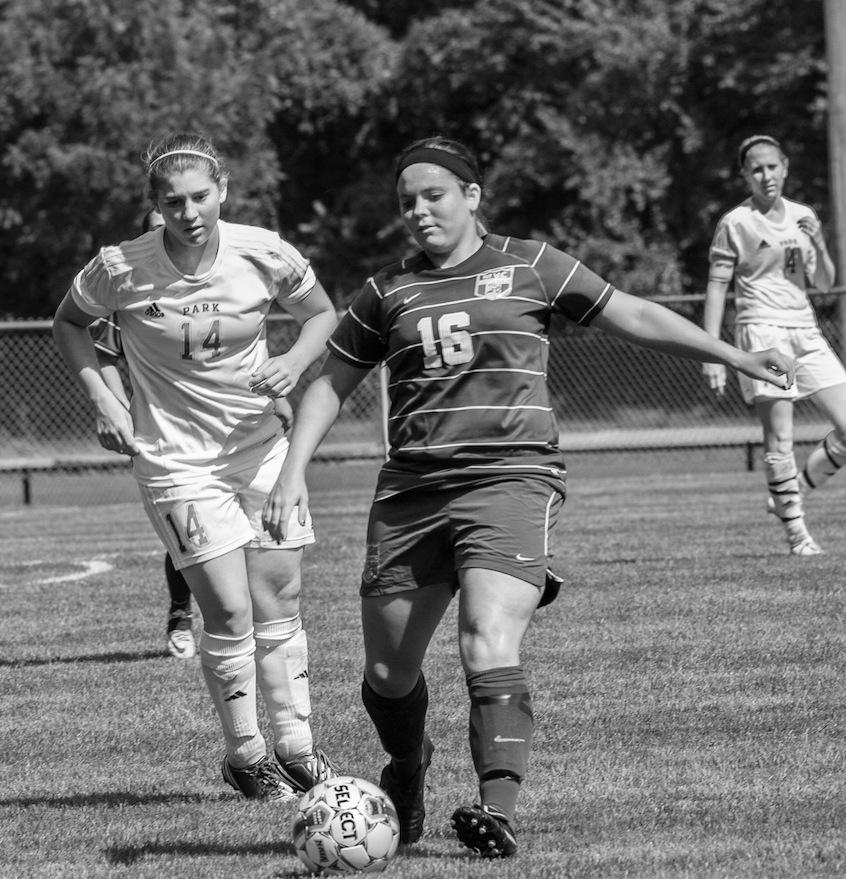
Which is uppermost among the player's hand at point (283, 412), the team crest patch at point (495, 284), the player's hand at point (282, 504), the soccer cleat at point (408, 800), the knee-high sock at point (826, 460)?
the team crest patch at point (495, 284)

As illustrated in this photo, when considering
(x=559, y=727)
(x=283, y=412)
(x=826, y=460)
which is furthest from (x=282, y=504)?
(x=826, y=460)

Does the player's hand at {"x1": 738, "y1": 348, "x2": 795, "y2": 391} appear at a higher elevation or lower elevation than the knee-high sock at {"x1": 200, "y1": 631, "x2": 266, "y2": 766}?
higher

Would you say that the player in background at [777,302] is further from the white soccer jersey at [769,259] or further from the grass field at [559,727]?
the grass field at [559,727]

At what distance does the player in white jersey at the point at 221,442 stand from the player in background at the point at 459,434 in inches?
25.6

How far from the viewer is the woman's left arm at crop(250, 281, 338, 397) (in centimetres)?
498

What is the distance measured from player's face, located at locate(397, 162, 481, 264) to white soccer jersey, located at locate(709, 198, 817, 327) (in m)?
5.70

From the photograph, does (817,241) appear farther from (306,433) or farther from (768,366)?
(306,433)

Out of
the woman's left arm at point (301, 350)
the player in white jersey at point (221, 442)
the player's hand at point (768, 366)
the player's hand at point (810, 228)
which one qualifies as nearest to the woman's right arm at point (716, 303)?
the player's hand at point (810, 228)

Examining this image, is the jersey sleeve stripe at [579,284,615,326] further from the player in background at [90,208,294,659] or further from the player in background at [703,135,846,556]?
the player in background at [703,135,846,556]

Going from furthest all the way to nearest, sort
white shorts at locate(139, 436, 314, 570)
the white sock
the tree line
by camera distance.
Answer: the tree line, the white sock, white shorts at locate(139, 436, 314, 570)

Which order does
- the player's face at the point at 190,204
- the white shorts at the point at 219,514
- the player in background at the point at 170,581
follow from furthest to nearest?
the player in background at the point at 170,581 → the white shorts at the point at 219,514 → the player's face at the point at 190,204

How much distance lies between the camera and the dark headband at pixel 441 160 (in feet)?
14.7

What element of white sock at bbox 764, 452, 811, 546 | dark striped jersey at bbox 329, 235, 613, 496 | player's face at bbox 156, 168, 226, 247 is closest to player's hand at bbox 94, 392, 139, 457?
player's face at bbox 156, 168, 226, 247

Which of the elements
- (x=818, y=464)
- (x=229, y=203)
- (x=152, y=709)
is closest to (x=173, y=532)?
(x=152, y=709)
